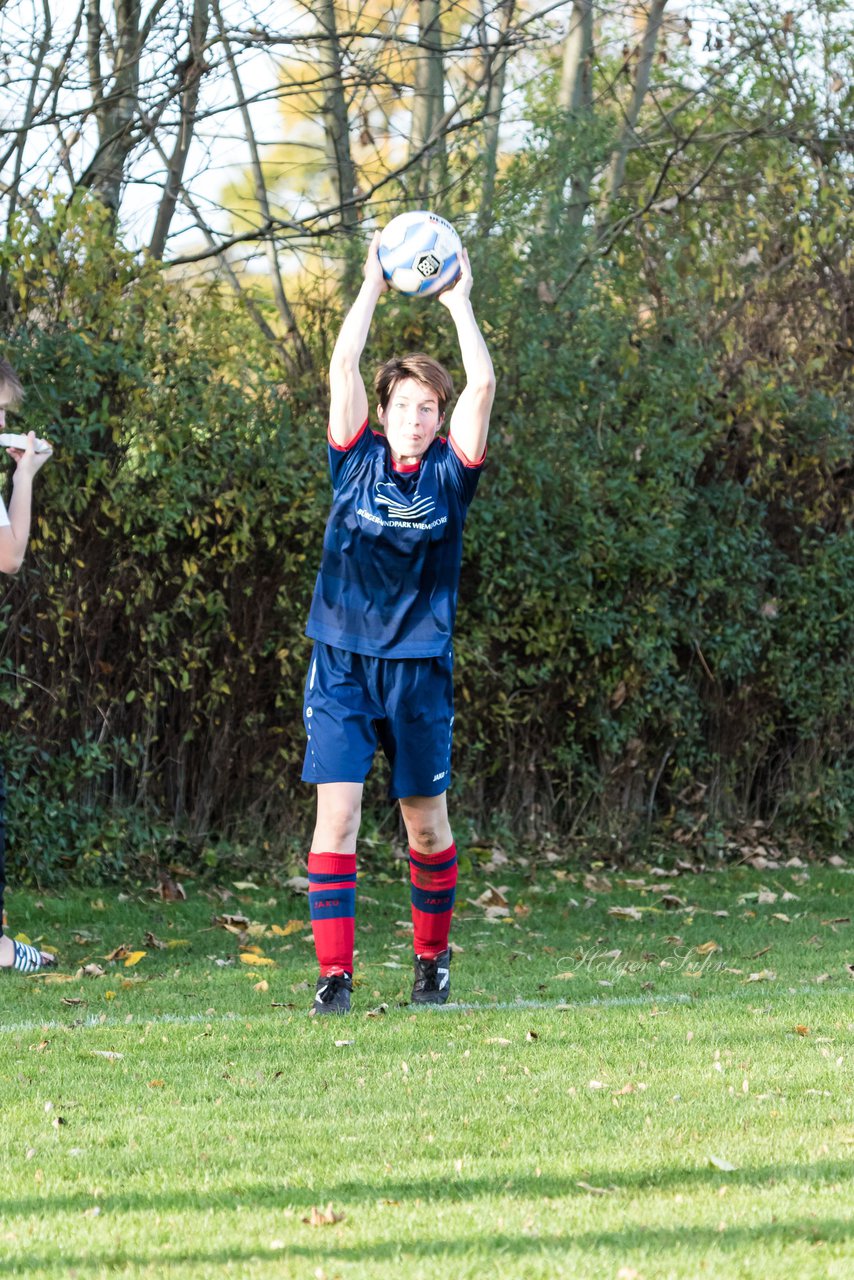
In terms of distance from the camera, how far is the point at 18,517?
18.4ft

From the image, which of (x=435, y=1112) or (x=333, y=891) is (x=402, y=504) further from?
(x=435, y=1112)

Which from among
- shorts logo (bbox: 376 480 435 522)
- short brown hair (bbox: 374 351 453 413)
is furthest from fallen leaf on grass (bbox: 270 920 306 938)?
short brown hair (bbox: 374 351 453 413)

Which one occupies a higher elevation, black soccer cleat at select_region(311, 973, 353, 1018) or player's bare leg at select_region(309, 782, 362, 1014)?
player's bare leg at select_region(309, 782, 362, 1014)

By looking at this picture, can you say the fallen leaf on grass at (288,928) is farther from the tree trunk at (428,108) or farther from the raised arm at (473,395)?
the tree trunk at (428,108)

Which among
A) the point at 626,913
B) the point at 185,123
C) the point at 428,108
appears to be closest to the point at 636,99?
the point at 428,108

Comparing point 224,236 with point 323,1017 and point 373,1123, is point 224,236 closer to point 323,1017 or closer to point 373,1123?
point 323,1017

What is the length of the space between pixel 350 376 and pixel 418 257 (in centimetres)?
57

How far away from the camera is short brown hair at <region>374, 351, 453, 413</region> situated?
5184 millimetres

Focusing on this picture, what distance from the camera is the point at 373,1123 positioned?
3730 mm

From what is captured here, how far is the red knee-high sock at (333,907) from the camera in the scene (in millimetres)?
5160

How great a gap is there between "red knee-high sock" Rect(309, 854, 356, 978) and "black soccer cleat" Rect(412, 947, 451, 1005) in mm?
339

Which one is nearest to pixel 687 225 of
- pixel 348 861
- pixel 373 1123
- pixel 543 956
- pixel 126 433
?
pixel 126 433

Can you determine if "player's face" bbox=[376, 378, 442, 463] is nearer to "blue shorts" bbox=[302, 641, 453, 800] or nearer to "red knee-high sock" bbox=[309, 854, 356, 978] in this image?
"blue shorts" bbox=[302, 641, 453, 800]

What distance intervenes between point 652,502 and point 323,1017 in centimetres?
539
